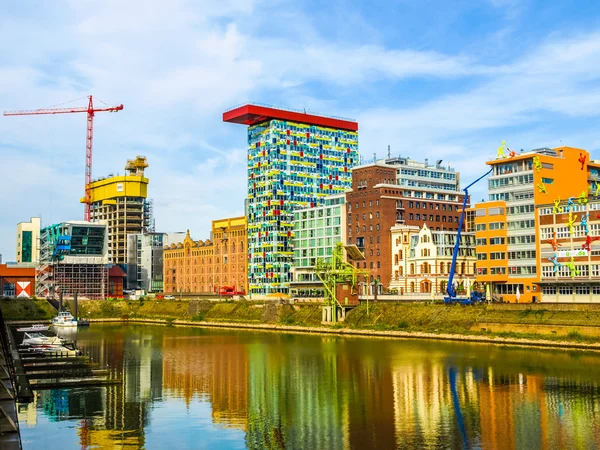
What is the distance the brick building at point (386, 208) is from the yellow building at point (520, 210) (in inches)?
1349

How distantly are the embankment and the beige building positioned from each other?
A: 15879mm

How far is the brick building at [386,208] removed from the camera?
16750 cm

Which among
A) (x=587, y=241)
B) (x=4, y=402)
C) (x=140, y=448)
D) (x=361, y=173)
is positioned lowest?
(x=140, y=448)

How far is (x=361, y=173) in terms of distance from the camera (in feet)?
589

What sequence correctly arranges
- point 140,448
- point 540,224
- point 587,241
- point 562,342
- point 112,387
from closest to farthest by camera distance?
1. point 140,448
2. point 112,387
3. point 562,342
4. point 587,241
5. point 540,224

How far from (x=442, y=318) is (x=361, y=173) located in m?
64.8

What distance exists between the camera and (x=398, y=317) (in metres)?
132

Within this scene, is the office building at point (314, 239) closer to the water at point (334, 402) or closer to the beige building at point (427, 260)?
the beige building at point (427, 260)

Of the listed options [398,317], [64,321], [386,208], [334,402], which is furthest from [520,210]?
[64,321]

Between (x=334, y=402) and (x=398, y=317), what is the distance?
68.3m

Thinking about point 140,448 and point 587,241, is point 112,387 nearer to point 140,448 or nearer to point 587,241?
point 140,448

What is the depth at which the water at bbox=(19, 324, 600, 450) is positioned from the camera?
5106cm

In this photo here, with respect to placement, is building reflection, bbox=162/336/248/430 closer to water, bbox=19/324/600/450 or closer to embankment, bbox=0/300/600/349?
water, bbox=19/324/600/450

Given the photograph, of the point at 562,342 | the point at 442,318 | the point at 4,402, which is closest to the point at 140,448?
the point at 4,402
